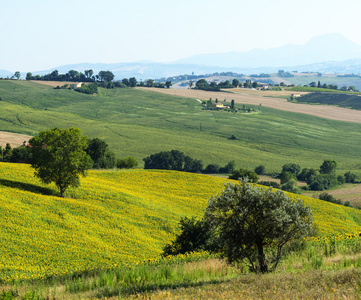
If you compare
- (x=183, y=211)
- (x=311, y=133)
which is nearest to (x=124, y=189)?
(x=183, y=211)

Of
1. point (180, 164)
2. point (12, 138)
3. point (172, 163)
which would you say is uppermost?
point (12, 138)

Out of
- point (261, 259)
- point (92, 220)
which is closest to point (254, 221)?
point (261, 259)

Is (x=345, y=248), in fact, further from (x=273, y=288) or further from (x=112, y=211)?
(x=112, y=211)

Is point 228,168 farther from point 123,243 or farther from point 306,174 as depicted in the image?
point 123,243

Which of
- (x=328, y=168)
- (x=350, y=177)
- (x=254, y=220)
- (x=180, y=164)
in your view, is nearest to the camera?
(x=254, y=220)

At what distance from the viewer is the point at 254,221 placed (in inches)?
783

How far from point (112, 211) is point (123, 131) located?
127m

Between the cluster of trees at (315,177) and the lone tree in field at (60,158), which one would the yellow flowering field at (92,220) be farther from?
the cluster of trees at (315,177)

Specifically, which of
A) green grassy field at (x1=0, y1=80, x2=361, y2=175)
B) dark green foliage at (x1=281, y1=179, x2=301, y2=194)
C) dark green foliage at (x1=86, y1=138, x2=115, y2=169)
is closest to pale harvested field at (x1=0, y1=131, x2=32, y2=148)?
green grassy field at (x1=0, y1=80, x2=361, y2=175)

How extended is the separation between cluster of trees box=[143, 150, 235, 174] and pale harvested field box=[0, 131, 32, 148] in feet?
132

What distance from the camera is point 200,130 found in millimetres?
191875

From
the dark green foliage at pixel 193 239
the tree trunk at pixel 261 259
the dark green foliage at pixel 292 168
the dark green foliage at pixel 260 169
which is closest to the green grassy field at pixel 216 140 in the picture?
the dark green foliage at pixel 292 168

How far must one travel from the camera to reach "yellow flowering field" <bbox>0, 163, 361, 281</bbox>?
3603 centimetres

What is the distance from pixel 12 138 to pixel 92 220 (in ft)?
336
